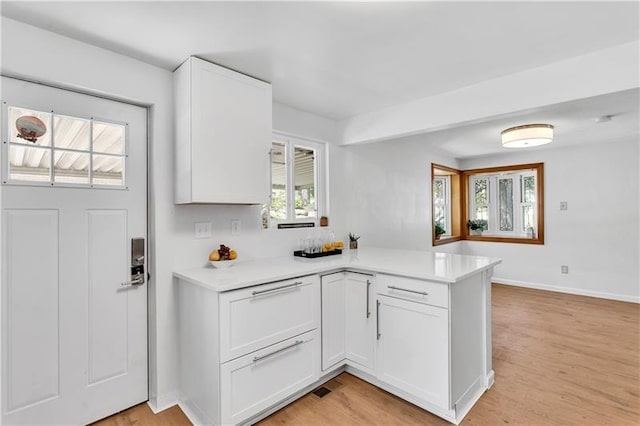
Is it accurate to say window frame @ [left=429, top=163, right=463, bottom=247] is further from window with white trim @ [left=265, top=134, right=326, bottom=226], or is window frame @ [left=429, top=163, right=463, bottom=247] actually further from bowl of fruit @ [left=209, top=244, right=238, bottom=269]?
bowl of fruit @ [left=209, top=244, right=238, bottom=269]

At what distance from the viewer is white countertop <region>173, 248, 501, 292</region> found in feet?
6.21

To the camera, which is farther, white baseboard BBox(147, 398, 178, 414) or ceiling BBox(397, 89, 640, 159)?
ceiling BBox(397, 89, 640, 159)

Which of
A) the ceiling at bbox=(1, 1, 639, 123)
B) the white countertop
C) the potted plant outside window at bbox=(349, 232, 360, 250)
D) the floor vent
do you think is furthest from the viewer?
the potted plant outside window at bbox=(349, 232, 360, 250)

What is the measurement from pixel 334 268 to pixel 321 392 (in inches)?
34.1

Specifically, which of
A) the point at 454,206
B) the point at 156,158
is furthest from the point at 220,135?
the point at 454,206

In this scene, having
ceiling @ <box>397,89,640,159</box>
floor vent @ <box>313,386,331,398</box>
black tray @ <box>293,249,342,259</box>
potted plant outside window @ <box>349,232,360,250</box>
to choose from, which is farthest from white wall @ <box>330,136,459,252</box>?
floor vent @ <box>313,386,331,398</box>

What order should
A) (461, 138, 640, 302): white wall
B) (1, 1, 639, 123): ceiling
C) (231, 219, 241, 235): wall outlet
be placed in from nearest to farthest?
(1, 1, 639, 123): ceiling → (231, 219, 241, 235): wall outlet → (461, 138, 640, 302): white wall

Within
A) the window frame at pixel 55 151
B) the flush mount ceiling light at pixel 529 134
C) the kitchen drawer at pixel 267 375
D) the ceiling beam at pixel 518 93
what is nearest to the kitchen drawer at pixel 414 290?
the kitchen drawer at pixel 267 375

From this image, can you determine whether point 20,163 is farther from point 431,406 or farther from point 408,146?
point 408,146

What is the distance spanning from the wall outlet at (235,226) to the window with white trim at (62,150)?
2.61 feet

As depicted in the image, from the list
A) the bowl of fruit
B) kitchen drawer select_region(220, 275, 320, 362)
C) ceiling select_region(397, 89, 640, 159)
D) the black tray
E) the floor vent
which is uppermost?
ceiling select_region(397, 89, 640, 159)

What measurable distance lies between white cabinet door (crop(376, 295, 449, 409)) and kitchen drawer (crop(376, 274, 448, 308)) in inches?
1.4

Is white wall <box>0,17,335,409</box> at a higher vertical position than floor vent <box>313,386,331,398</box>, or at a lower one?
higher

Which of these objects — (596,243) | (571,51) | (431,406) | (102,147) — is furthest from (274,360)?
(596,243)
